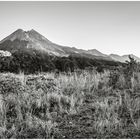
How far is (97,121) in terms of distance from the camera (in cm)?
303

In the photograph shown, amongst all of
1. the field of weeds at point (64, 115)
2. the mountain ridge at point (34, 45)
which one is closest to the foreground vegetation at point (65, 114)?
the field of weeds at point (64, 115)

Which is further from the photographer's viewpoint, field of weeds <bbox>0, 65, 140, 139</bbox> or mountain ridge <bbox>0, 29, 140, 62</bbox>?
mountain ridge <bbox>0, 29, 140, 62</bbox>

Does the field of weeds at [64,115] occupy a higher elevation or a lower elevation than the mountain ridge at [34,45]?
lower

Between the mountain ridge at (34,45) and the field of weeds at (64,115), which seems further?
the mountain ridge at (34,45)

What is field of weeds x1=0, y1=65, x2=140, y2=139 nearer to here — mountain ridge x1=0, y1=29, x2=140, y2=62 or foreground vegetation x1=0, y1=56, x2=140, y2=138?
foreground vegetation x1=0, y1=56, x2=140, y2=138

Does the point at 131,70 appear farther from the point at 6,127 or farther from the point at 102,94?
the point at 6,127

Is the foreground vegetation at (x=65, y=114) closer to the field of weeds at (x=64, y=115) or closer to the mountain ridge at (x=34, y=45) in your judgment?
the field of weeds at (x=64, y=115)

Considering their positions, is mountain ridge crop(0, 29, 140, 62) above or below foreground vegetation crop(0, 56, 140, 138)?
above

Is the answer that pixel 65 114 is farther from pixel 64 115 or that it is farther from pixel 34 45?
pixel 34 45

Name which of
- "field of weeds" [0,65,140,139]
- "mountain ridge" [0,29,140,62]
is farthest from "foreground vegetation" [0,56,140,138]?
"mountain ridge" [0,29,140,62]

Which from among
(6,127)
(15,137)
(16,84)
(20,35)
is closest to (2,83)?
(16,84)

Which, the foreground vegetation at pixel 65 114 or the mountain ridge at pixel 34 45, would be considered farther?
the mountain ridge at pixel 34 45

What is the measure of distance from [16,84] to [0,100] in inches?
50.8

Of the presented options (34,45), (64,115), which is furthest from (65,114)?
(34,45)
